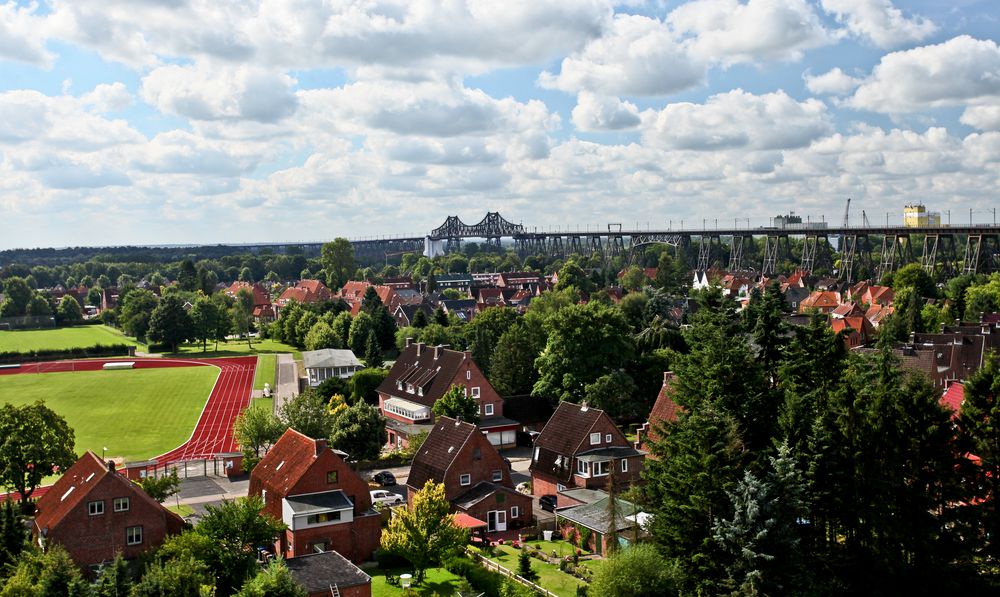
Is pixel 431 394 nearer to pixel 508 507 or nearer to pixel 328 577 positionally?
pixel 508 507

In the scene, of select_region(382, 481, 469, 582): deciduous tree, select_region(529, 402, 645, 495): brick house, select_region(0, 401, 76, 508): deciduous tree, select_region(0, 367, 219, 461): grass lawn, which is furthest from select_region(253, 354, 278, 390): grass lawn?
select_region(382, 481, 469, 582): deciduous tree

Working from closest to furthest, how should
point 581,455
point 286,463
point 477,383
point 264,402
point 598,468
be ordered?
1. point 286,463
2. point 598,468
3. point 581,455
4. point 477,383
5. point 264,402

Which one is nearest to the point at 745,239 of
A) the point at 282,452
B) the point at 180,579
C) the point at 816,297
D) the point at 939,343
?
the point at 816,297

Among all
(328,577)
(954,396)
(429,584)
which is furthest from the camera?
(954,396)

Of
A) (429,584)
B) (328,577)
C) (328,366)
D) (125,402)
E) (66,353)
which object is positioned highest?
(328,366)

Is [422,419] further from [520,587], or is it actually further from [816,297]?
[816,297]

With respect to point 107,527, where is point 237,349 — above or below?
below

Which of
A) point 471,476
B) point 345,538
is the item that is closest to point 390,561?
point 345,538

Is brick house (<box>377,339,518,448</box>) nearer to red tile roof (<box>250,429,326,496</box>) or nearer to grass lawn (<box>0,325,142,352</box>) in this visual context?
red tile roof (<box>250,429,326,496</box>)
